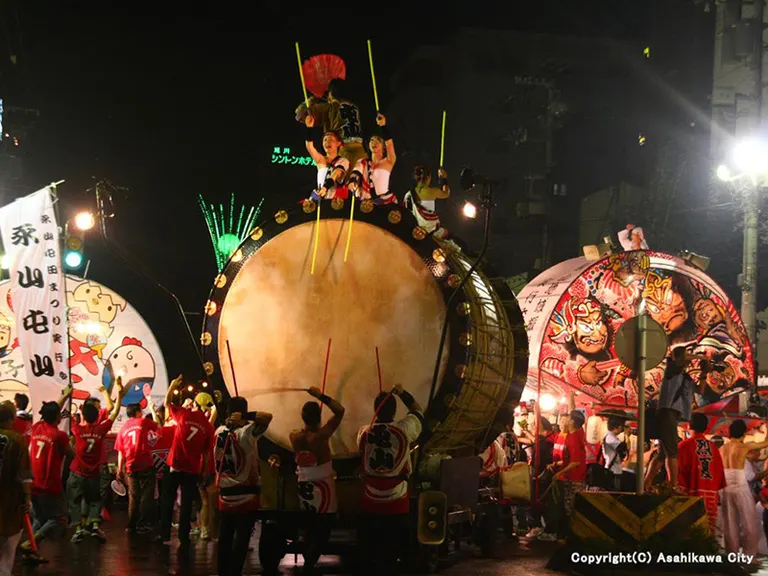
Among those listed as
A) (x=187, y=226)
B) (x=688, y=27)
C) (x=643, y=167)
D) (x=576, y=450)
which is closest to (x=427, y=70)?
(x=643, y=167)

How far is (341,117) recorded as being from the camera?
394 inches

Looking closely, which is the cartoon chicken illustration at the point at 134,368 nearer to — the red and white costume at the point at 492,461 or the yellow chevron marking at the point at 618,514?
the red and white costume at the point at 492,461

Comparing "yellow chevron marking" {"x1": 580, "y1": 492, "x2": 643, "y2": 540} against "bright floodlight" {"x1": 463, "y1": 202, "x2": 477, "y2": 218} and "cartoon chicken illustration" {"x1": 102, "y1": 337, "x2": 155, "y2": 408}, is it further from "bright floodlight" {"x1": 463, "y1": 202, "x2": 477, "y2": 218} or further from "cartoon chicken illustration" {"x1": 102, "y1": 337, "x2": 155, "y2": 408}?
"cartoon chicken illustration" {"x1": 102, "y1": 337, "x2": 155, "y2": 408}

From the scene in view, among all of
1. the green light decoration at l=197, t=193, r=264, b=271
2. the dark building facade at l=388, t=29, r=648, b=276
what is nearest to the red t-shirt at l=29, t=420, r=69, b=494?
the green light decoration at l=197, t=193, r=264, b=271

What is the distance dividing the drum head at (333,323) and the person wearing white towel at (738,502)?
4.47 meters

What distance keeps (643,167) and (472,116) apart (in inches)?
341

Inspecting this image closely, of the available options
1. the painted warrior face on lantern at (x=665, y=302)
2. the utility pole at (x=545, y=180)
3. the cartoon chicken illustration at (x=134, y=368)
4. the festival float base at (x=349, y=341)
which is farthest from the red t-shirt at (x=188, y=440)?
the utility pole at (x=545, y=180)

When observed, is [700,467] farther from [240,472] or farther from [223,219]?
[223,219]

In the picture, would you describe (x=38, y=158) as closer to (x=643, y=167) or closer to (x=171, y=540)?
(x=171, y=540)

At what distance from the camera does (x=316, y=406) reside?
27.0 feet

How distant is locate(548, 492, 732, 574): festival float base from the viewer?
943cm

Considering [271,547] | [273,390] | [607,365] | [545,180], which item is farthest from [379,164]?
[545,180]

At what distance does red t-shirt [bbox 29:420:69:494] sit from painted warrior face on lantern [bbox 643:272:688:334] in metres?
10.2

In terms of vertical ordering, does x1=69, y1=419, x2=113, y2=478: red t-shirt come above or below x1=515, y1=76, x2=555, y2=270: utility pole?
below
